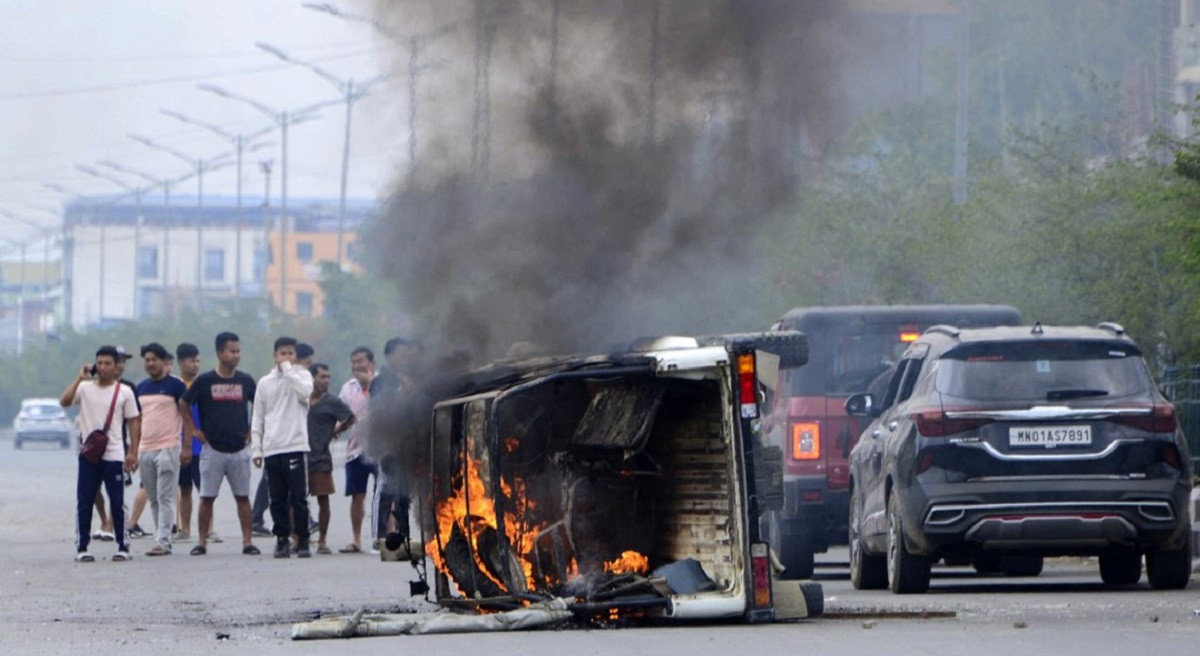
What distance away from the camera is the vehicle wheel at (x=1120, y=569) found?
14.0 m

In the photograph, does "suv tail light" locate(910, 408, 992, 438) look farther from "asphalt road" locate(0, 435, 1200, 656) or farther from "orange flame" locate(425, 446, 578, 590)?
"orange flame" locate(425, 446, 578, 590)

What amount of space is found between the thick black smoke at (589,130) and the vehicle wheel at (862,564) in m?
2.02

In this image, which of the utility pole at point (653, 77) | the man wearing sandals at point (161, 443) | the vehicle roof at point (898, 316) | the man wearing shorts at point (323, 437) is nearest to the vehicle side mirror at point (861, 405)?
the vehicle roof at point (898, 316)

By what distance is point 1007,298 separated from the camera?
2462 cm

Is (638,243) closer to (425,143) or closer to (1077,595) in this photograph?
(425,143)

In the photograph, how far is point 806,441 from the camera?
15.6m

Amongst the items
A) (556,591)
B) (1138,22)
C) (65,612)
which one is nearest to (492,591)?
(556,591)

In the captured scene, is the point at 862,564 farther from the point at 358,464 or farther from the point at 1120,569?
the point at 358,464

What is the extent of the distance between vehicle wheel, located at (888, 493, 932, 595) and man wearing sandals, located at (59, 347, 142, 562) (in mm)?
7462

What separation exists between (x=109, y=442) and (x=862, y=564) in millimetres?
7096

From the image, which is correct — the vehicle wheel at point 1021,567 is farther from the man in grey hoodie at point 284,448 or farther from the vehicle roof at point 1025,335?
the man in grey hoodie at point 284,448

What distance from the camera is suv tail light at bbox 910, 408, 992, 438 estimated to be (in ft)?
41.3

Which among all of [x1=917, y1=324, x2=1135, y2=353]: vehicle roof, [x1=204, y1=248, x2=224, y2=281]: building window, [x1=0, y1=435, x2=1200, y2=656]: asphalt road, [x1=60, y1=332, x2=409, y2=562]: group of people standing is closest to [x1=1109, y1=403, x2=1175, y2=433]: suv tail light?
[x1=917, y1=324, x2=1135, y2=353]: vehicle roof

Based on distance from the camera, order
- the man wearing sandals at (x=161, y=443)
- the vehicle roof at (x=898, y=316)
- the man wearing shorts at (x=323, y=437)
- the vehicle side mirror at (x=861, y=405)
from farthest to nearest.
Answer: the man wearing shorts at (x=323, y=437)
the man wearing sandals at (x=161, y=443)
the vehicle roof at (x=898, y=316)
the vehicle side mirror at (x=861, y=405)
